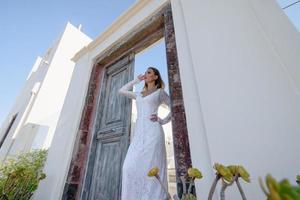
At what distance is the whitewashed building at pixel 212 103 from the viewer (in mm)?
921

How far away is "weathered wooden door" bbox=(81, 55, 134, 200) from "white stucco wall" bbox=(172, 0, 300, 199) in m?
1.05

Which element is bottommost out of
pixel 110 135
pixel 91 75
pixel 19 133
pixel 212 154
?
pixel 212 154

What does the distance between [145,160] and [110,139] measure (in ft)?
3.08

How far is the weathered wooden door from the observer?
1.88 m

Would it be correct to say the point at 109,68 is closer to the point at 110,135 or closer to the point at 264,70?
the point at 110,135

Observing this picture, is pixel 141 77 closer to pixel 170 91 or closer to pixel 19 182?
pixel 170 91

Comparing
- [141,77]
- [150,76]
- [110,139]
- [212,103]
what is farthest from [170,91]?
[110,139]

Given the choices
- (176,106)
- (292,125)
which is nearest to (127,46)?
(176,106)

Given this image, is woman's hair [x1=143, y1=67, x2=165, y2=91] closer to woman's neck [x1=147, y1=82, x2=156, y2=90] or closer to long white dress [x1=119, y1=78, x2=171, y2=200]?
woman's neck [x1=147, y1=82, x2=156, y2=90]

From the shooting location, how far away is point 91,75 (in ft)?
9.21

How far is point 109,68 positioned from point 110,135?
4.16 feet

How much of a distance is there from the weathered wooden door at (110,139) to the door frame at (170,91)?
0.11 m

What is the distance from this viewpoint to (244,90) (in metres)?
1.08

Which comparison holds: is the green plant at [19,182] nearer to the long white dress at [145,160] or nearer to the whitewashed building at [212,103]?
the whitewashed building at [212,103]
